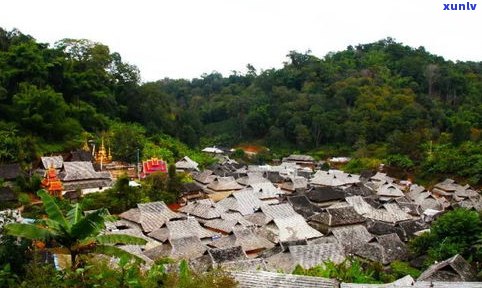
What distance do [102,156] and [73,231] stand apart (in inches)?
1019

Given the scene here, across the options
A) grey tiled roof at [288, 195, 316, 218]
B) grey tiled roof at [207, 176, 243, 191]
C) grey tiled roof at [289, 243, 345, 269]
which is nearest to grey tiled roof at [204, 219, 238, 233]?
grey tiled roof at [288, 195, 316, 218]

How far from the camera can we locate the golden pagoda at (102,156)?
3669cm

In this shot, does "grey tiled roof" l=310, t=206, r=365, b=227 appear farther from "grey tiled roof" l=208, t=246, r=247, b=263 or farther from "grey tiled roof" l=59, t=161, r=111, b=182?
"grey tiled roof" l=59, t=161, r=111, b=182

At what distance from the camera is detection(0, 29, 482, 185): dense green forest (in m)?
38.0

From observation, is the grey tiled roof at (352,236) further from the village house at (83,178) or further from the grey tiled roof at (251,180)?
the grey tiled roof at (251,180)

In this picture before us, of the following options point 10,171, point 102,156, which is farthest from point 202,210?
point 10,171

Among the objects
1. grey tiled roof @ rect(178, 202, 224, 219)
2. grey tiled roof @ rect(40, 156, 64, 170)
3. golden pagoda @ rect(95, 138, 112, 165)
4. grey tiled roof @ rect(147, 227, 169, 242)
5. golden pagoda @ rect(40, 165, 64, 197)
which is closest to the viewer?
grey tiled roof @ rect(147, 227, 169, 242)

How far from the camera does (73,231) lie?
37.8 ft

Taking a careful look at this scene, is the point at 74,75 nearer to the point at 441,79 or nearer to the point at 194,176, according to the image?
the point at 194,176

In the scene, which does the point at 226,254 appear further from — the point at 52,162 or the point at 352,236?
the point at 52,162

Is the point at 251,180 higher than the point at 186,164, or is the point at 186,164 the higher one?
the point at 186,164

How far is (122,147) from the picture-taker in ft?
126

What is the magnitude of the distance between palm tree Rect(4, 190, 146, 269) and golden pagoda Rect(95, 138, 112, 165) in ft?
80.5

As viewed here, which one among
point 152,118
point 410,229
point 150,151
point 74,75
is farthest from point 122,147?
point 410,229
